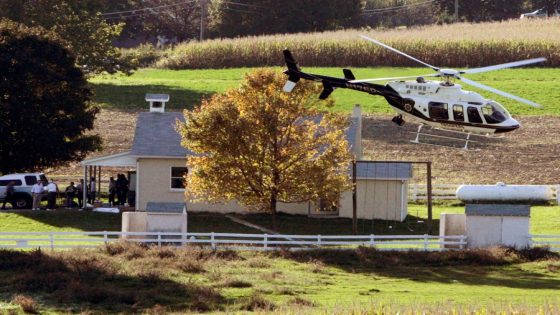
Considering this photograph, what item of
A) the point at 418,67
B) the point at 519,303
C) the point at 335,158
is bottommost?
the point at 519,303

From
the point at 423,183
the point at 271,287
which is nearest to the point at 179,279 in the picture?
the point at 271,287

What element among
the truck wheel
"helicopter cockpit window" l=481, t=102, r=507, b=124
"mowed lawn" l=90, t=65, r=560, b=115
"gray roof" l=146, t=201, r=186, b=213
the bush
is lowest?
the bush

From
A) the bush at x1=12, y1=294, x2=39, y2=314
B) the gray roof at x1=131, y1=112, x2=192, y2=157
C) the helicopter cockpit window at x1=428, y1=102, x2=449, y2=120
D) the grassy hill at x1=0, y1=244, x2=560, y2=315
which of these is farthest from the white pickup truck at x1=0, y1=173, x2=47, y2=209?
the bush at x1=12, y1=294, x2=39, y2=314

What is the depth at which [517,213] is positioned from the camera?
4778cm

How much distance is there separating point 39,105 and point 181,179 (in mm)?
7857

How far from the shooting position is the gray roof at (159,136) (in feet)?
189

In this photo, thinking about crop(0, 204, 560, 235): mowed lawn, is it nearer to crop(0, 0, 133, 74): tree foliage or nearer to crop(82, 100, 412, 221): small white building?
crop(82, 100, 412, 221): small white building

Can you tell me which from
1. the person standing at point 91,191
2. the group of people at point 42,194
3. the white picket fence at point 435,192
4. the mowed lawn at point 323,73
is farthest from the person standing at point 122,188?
the mowed lawn at point 323,73

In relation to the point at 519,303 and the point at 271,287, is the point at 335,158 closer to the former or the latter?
the point at 271,287

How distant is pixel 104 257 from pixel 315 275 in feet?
23.8

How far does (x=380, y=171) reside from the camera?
184ft

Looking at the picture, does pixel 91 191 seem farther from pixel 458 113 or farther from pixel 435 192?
pixel 458 113

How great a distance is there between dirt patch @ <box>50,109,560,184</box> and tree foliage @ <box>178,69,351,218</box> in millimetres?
15319

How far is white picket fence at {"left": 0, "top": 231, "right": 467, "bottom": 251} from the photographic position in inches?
1810
